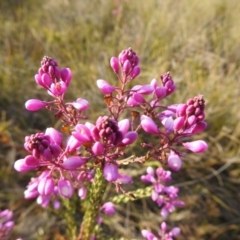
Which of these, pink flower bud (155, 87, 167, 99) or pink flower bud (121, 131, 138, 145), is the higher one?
pink flower bud (155, 87, 167, 99)

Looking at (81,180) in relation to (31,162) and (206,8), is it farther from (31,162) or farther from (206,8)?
(206,8)

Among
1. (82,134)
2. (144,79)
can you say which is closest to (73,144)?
(82,134)

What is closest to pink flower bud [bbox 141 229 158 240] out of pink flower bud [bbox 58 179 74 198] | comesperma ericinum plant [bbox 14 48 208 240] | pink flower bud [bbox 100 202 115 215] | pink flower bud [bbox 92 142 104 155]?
Answer: pink flower bud [bbox 100 202 115 215]

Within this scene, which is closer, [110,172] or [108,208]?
[110,172]

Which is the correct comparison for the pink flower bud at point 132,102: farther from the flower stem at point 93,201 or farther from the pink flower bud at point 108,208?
the pink flower bud at point 108,208

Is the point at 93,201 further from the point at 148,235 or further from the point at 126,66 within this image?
the point at 126,66

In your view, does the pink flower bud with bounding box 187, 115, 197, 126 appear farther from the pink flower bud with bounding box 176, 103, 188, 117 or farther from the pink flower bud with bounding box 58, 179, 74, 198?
the pink flower bud with bounding box 58, 179, 74, 198
